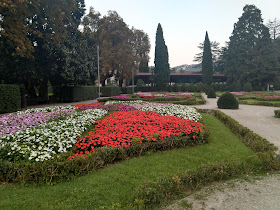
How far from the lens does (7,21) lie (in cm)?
1027

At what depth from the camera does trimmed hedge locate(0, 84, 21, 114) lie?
37.1 ft

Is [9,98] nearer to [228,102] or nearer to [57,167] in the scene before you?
[57,167]

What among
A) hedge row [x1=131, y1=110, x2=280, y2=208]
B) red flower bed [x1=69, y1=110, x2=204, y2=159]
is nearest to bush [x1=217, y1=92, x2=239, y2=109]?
red flower bed [x1=69, y1=110, x2=204, y2=159]

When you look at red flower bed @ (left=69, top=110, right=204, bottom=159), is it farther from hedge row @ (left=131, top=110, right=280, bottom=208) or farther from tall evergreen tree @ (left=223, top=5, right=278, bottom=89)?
tall evergreen tree @ (left=223, top=5, right=278, bottom=89)

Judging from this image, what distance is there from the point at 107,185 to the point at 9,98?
1203cm

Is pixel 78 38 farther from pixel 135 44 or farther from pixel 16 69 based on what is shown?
pixel 135 44

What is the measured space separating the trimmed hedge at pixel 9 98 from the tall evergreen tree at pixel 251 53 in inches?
1453

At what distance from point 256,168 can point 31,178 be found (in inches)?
158

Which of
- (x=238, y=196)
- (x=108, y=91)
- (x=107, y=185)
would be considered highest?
(x=108, y=91)

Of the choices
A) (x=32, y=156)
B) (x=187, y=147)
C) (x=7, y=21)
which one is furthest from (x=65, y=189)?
(x=7, y=21)

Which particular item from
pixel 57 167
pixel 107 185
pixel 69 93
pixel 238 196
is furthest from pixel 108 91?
pixel 238 196

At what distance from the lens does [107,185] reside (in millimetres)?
2768

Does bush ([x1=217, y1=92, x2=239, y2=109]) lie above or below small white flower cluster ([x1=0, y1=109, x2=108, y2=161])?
above

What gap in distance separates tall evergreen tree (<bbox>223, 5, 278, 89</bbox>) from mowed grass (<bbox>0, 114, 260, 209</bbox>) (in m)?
38.0
